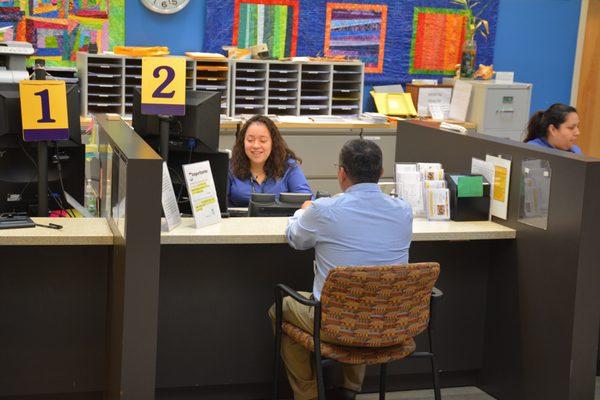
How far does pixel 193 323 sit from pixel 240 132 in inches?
50.3

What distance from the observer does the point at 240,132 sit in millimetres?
4602

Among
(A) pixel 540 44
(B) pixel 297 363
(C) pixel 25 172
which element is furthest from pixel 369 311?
(A) pixel 540 44

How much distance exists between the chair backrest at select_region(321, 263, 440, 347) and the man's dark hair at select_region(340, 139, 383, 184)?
0.41m

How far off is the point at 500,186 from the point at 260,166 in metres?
1.26

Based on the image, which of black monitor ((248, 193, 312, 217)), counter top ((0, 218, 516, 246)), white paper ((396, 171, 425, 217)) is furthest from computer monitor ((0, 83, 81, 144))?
white paper ((396, 171, 425, 217))

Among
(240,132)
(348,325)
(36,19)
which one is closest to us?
(348,325)

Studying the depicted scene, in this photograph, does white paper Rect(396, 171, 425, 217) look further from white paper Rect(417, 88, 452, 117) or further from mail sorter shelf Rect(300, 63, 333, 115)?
white paper Rect(417, 88, 452, 117)

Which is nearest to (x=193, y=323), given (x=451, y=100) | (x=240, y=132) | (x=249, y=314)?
(x=249, y=314)

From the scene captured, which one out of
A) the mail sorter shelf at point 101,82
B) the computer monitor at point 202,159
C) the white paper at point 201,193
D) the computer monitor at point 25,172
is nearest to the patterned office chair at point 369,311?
the white paper at point 201,193

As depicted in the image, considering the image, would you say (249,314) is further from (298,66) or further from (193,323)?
(298,66)

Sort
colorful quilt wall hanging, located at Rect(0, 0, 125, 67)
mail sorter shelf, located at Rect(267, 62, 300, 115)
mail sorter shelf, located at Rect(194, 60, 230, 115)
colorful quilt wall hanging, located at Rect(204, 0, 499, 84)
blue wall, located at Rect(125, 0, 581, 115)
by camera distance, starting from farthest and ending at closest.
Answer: blue wall, located at Rect(125, 0, 581, 115) < colorful quilt wall hanging, located at Rect(204, 0, 499, 84) < mail sorter shelf, located at Rect(267, 62, 300, 115) < mail sorter shelf, located at Rect(194, 60, 230, 115) < colorful quilt wall hanging, located at Rect(0, 0, 125, 67)

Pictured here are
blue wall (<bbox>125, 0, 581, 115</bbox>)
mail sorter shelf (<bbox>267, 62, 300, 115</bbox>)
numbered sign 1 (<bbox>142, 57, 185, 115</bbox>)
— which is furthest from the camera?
blue wall (<bbox>125, 0, 581, 115</bbox>)

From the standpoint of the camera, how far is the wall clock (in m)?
6.52

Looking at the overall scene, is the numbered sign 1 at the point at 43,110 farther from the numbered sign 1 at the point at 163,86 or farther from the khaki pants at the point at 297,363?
the khaki pants at the point at 297,363
